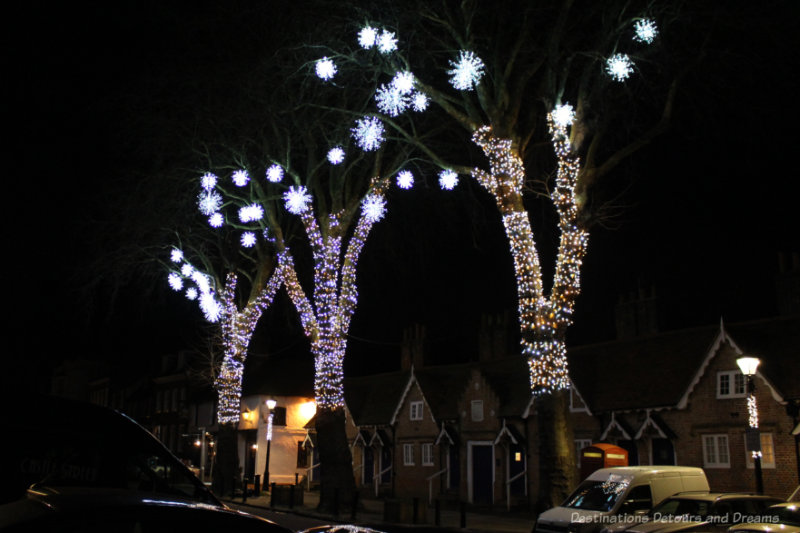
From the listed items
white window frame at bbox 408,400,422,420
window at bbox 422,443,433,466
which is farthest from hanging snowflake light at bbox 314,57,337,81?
window at bbox 422,443,433,466

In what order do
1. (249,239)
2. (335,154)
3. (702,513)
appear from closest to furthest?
(702,513) → (335,154) → (249,239)

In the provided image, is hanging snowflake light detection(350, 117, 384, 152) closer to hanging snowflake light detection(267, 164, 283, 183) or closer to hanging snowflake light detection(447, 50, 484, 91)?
hanging snowflake light detection(267, 164, 283, 183)

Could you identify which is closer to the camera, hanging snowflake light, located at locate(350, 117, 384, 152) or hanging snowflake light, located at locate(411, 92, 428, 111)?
hanging snowflake light, located at locate(411, 92, 428, 111)

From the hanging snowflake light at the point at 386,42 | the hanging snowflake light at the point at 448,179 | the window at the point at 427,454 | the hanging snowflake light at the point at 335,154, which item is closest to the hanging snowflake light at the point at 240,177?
the hanging snowflake light at the point at 335,154

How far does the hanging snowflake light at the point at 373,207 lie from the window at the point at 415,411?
13.4 m

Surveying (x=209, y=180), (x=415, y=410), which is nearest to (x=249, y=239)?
(x=209, y=180)

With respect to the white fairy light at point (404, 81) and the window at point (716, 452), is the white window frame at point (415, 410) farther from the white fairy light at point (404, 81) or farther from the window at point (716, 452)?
the white fairy light at point (404, 81)

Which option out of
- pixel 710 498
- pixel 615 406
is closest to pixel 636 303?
pixel 615 406

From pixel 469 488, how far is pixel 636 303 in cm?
1051

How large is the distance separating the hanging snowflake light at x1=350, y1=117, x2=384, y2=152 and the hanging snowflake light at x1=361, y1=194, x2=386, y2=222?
2.68 metres

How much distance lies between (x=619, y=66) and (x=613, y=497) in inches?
400

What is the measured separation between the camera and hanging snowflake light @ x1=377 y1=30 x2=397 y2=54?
1909 centimetres

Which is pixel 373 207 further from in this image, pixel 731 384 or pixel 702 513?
pixel 702 513

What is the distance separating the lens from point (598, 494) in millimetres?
16156
